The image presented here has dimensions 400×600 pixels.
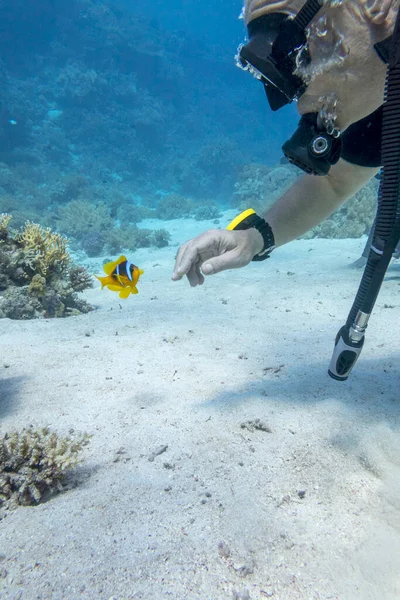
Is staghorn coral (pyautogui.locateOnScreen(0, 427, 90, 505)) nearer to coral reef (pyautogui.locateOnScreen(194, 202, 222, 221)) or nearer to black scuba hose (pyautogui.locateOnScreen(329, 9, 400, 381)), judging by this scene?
black scuba hose (pyautogui.locateOnScreen(329, 9, 400, 381))

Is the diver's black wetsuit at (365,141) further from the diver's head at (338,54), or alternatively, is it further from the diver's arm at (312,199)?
the diver's head at (338,54)

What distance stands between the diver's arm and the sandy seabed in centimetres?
136

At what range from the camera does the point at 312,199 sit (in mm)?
2475

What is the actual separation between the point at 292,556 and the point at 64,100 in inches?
1514

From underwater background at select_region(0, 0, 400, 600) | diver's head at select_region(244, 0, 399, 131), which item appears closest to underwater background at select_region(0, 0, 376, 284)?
underwater background at select_region(0, 0, 400, 600)

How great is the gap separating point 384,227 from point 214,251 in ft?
3.18

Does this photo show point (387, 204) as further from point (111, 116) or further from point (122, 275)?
point (111, 116)

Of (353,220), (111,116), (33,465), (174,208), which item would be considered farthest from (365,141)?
(111,116)

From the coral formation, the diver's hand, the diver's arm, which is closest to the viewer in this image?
the diver's hand

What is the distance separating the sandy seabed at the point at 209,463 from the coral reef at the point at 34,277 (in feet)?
2.86

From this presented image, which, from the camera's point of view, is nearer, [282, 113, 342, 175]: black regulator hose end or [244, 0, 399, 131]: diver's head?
[244, 0, 399, 131]: diver's head

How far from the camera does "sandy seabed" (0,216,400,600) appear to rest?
4.49 feet

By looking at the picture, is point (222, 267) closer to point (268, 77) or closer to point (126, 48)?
point (268, 77)

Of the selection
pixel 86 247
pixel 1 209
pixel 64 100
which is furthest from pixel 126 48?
pixel 86 247
